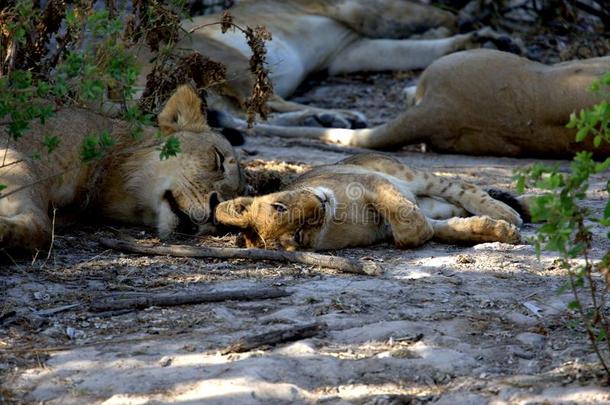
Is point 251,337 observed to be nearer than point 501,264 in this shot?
Yes

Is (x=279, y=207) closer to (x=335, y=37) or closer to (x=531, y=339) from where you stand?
(x=531, y=339)

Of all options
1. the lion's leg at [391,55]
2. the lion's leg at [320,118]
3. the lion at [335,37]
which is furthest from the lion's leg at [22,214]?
the lion's leg at [391,55]

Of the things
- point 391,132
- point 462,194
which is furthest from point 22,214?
point 391,132

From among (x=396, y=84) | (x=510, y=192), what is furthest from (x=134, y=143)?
(x=396, y=84)

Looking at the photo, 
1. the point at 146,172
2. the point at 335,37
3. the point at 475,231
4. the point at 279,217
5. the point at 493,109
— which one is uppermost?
the point at 335,37

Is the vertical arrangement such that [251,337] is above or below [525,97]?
below

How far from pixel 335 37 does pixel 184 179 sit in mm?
6241

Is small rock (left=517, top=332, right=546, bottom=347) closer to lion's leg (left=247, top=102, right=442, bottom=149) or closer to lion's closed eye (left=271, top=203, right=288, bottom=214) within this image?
lion's closed eye (left=271, top=203, right=288, bottom=214)

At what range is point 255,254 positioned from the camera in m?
5.04

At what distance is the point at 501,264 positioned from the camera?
5035 millimetres

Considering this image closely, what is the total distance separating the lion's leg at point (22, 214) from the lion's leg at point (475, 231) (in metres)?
1.90

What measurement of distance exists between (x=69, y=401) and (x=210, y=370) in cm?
44

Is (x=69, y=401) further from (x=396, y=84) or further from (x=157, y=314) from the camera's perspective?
→ (x=396, y=84)

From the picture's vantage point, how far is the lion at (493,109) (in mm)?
8406
